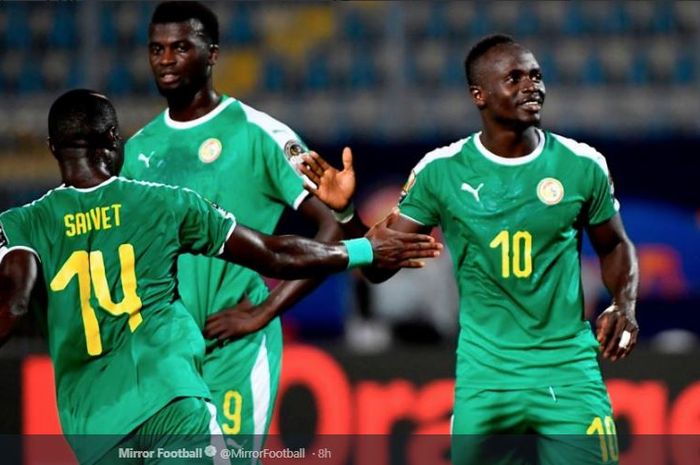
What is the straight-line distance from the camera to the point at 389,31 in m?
11.9

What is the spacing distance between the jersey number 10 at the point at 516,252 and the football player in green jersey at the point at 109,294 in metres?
1.25

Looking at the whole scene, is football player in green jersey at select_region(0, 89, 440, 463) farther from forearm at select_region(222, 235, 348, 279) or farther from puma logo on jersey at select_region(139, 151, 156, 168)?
puma logo on jersey at select_region(139, 151, 156, 168)

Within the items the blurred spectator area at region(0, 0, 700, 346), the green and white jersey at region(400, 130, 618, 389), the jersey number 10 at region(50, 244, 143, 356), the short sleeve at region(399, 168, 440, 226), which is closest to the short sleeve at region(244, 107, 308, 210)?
the short sleeve at region(399, 168, 440, 226)

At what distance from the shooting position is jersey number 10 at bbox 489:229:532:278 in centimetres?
573

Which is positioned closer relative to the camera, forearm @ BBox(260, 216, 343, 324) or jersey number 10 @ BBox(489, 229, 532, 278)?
jersey number 10 @ BBox(489, 229, 532, 278)

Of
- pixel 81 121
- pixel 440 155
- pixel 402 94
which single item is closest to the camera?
pixel 81 121

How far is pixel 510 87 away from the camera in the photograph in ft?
19.3

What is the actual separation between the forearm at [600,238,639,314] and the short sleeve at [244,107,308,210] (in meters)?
1.37

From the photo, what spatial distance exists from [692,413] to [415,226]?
9.76 feet

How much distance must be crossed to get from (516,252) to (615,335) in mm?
551

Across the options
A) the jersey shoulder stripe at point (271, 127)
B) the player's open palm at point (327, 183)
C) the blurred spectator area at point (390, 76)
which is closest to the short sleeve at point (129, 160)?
the jersey shoulder stripe at point (271, 127)

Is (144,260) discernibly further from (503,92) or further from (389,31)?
(389,31)

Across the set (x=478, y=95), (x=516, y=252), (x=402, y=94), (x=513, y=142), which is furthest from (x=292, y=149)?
(x=402, y=94)

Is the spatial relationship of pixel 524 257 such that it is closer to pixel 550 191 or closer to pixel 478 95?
pixel 550 191
